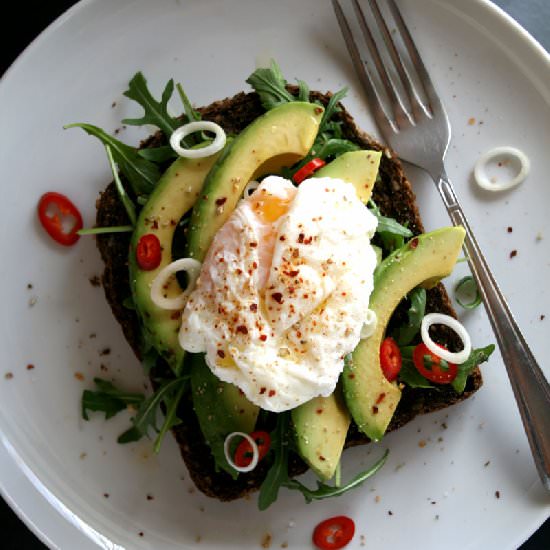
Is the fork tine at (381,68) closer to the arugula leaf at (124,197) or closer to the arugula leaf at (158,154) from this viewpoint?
the arugula leaf at (158,154)

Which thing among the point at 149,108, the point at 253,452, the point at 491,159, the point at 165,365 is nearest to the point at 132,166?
the point at 149,108

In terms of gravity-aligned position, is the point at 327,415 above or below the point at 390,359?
below

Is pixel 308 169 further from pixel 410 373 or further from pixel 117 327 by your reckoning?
pixel 117 327

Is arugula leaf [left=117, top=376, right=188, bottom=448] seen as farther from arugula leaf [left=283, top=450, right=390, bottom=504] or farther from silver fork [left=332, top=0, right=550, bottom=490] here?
silver fork [left=332, top=0, right=550, bottom=490]

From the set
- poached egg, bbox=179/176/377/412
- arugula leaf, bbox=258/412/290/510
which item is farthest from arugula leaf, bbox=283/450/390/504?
poached egg, bbox=179/176/377/412

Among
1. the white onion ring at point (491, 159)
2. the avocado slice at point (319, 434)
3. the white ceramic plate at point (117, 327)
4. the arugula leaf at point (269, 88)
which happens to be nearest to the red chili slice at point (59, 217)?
the white ceramic plate at point (117, 327)

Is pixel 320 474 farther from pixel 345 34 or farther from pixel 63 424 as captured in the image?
pixel 345 34
